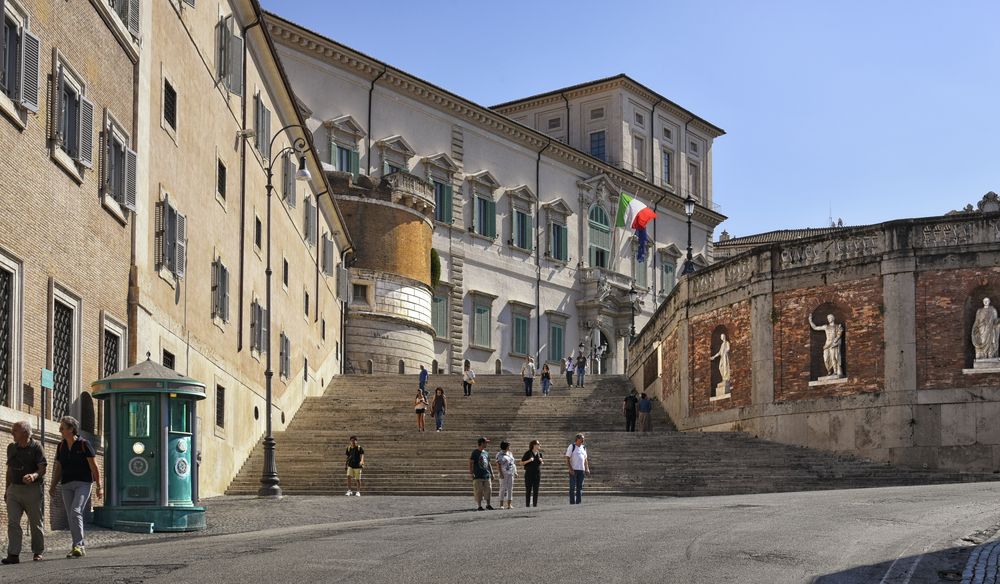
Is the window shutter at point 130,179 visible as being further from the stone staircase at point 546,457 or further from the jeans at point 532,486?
the stone staircase at point 546,457

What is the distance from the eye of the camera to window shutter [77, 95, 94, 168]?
21.2 metres

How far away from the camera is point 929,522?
66.4 ft

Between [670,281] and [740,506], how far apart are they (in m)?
60.5

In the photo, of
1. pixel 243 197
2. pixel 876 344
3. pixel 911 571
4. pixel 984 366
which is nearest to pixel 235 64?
pixel 243 197

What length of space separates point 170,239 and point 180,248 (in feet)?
1.33

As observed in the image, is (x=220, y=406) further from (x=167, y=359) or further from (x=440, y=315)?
(x=440, y=315)

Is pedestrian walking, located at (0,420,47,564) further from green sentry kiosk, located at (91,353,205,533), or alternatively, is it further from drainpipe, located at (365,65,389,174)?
drainpipe, located at (365,65,389,174)

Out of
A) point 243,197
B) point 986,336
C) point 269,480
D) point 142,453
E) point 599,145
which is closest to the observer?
point 142,453

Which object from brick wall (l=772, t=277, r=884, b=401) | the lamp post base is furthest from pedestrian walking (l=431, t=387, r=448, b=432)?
the lamp post base

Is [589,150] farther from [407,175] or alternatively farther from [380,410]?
[380,410]

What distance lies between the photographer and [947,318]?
36688mm

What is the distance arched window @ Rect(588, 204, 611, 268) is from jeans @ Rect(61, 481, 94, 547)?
202ft

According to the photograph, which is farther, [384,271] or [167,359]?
[384,271]

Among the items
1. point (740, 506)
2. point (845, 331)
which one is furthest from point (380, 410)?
point (740, 506)
